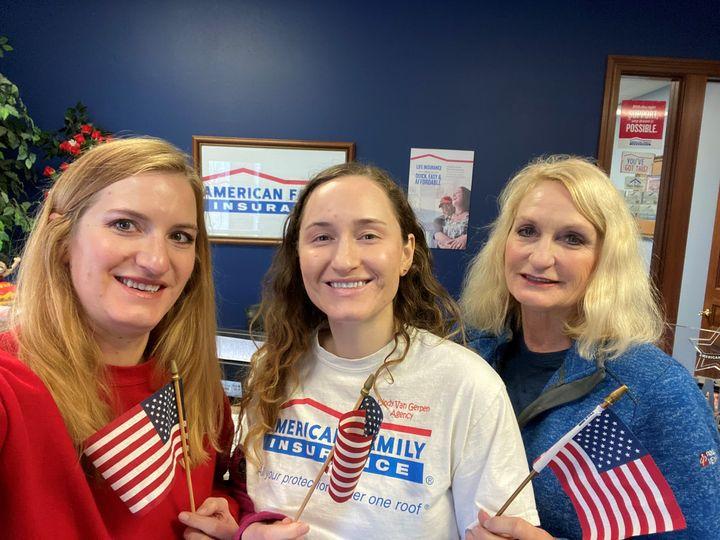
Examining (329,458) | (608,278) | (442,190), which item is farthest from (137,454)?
(442,190)

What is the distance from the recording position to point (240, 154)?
10.8 feet

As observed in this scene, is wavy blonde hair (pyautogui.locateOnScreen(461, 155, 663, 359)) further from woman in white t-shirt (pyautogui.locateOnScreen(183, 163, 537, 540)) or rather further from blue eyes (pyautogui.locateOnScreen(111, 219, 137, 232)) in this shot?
blue eyes (pyautogui.locateOnScreen(111, 219, 137, 232))

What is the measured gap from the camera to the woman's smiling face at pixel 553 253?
4.31 ft

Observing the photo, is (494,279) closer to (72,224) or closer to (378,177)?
(378,177)

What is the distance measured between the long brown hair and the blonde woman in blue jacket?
0.29 meters

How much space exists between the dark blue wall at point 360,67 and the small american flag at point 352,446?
8.22ft

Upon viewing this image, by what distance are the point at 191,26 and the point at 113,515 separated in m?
3.17

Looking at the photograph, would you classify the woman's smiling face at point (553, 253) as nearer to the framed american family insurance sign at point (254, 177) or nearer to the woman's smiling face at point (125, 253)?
the woman's smiling face at point (125, 253)

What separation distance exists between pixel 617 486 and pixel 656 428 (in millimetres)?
296

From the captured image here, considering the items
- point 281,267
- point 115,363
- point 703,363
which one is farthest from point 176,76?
point 703,363

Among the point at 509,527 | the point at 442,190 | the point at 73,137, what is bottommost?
the point at 509,527

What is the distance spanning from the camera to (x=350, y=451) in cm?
94

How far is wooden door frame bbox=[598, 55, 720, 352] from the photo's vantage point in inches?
122

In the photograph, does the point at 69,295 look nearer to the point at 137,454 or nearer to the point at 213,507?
the point at 137,454
